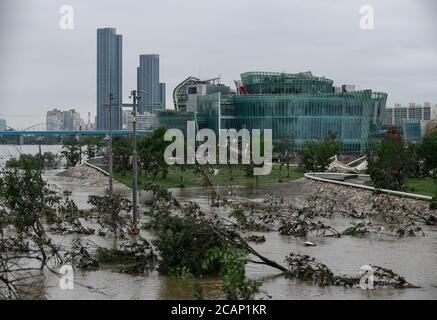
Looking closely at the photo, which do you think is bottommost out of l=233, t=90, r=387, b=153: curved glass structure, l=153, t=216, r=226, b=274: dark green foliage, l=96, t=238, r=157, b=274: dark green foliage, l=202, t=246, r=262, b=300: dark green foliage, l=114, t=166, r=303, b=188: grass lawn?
l=114, t=166, r=303, b=188: grass lawn

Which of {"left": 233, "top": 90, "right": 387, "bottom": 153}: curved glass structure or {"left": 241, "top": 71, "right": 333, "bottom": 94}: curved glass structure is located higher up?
{"left": 241, "top": 71, "right": 333, "bottom": 94}: curved glass structure

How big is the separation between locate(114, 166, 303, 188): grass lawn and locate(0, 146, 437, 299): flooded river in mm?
26119

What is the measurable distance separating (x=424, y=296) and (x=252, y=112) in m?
91.2

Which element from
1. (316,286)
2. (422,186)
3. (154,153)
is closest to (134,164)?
(316,286)

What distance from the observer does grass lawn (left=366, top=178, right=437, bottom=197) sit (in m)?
40.5

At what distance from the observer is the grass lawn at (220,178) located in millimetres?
55031

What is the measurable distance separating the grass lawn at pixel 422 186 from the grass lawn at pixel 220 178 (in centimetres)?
1152

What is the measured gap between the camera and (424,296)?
52.0 feet

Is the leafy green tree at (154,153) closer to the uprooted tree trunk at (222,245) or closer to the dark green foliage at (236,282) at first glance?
the uprooted tree trunk at (222,245)

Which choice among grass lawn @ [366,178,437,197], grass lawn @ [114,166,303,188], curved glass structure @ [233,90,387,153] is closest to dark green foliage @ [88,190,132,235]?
grass lawn @ [366,178,437,197]

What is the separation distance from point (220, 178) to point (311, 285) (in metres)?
41.3

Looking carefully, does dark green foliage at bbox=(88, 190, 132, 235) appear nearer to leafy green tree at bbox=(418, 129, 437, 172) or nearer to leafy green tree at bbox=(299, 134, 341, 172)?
leafy green tree at bbox=(418, 129, 437, 172)

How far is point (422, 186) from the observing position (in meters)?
44.9
